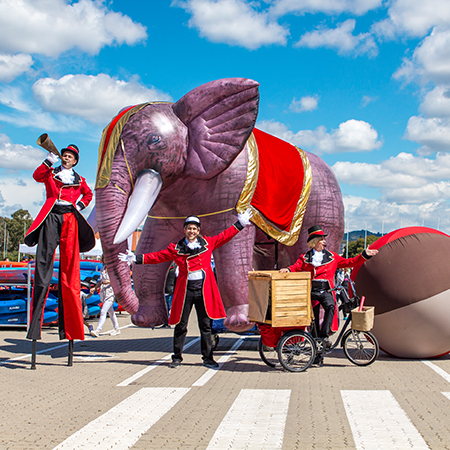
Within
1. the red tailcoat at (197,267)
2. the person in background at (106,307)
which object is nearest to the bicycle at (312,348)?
the red tailcoat at (197,267)

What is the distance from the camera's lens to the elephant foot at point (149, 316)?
8125 mm

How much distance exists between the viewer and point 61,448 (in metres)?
3.59

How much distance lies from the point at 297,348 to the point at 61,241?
3.23 metres

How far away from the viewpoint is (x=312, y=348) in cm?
669

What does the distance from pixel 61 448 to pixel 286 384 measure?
2891 mm

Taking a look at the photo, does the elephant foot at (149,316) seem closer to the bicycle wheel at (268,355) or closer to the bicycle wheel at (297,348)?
the bicycle wheel at (268,355)

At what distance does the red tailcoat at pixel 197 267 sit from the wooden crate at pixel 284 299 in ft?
1.82

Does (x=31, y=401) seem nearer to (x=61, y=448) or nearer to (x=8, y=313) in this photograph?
(x=61, y=448)

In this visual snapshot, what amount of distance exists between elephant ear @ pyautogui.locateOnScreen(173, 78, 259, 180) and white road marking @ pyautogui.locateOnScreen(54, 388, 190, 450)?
322 cm

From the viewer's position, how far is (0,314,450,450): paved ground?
3830mm

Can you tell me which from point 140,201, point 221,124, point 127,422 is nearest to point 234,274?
point 140,201

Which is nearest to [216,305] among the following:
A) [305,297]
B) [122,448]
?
[305,297]

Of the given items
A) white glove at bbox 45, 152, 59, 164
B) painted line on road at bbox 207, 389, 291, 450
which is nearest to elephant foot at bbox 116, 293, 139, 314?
white glove at bbox 45, 152, 59, 164

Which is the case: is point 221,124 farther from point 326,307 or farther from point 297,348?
point 297,348
